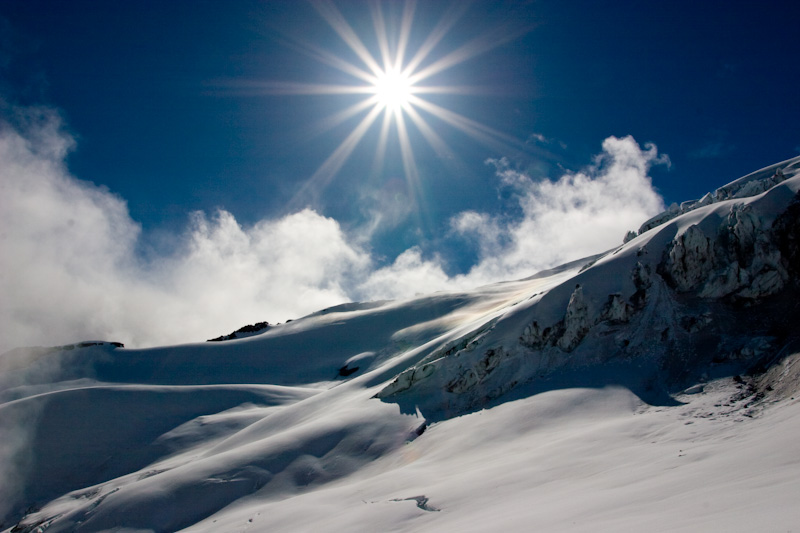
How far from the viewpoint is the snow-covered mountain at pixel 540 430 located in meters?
10.7

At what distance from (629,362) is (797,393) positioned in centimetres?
772

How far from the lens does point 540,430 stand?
65.5 ft

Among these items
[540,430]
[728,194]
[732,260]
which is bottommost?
[540,430]

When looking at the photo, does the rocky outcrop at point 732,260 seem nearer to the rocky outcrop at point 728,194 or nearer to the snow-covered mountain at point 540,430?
the snow-covered mountain at point 540,430

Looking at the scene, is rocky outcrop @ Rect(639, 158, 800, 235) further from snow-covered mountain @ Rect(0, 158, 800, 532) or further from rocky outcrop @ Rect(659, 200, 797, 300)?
rocky outcrop @ Rect(659, 200, 797, 300)

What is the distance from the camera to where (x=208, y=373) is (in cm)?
6756

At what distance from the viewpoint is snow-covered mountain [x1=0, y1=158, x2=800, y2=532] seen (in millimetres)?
10711

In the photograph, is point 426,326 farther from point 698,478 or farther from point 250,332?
point 698,478

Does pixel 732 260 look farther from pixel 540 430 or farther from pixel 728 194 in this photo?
pixel 540 430

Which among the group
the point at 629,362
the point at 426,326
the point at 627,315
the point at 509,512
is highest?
the point at 426,326

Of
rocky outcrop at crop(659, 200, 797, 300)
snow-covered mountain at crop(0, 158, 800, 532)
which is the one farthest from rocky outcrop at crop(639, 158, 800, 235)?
rocky outcrop at crop(659, 200, 797, 300)

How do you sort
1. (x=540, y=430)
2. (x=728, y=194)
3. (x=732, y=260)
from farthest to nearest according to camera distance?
(x=728, y=194) → (x=732, y=260) → (x=540, y=430)

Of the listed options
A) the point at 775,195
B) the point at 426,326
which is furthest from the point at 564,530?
the point at 426,326

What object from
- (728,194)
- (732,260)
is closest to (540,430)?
(732,260)
